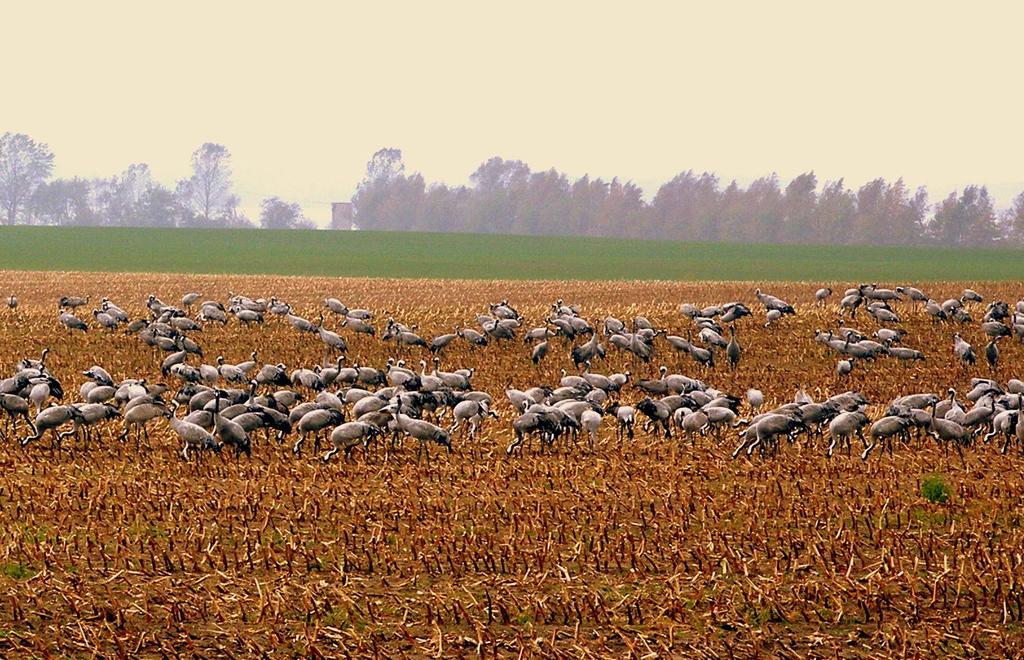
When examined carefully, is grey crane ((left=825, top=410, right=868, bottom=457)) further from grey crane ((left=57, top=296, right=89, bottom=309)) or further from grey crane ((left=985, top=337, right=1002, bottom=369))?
grey crane ((left=57, top=296, right=89, bottom=309))

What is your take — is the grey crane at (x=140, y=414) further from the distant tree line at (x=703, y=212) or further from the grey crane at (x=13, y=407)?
the distant tree line at (x=703, y=212)

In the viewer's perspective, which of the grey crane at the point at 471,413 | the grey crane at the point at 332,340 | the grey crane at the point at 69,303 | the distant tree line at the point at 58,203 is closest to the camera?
the grey crane at the point at 471,413

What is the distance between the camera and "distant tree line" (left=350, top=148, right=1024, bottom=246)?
136 m

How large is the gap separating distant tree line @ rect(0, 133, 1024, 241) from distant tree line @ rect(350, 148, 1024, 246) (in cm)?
12

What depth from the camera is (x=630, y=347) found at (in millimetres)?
30797

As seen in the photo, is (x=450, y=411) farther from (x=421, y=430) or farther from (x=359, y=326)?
(x=359, y=326)

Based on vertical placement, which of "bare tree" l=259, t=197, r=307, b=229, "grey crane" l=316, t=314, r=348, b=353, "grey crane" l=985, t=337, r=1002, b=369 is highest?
"bare tree" l=259, t=197, r=307, b=229

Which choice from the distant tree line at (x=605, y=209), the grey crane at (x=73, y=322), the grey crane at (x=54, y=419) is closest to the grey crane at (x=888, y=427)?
the grey crane at (x=54, y=419)

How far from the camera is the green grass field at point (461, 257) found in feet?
285

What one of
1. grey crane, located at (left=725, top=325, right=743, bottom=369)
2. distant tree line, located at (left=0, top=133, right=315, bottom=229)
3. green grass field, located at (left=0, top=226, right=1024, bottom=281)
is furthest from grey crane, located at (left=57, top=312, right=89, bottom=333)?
distant tree line, located at (left=0, top=133, right=315, bottom=229)

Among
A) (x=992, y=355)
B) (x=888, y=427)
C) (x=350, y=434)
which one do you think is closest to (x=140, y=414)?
(x=350, y=434)

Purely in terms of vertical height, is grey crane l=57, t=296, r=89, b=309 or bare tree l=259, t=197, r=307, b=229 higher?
bare tree l=259, t=197, r=307, b=229

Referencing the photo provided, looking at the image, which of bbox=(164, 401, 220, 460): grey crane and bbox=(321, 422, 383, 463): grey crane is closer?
bbox=(164, 401, 220, 460): grey crane

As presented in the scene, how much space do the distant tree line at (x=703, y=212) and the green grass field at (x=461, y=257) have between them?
794 inches
